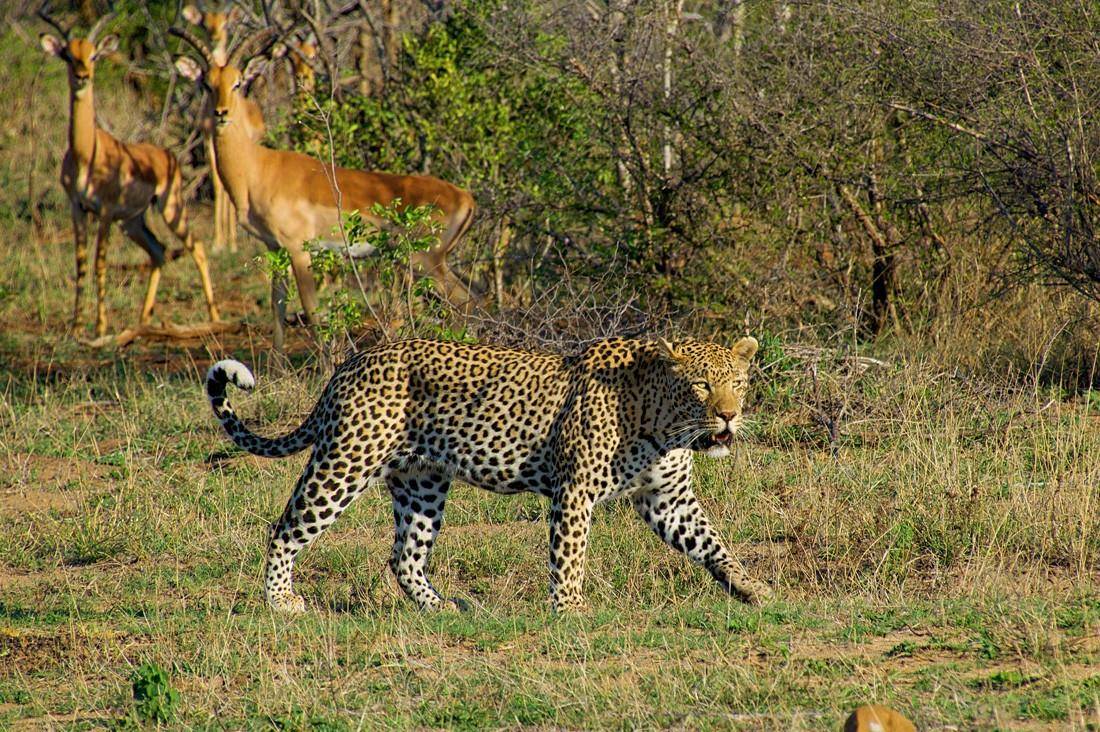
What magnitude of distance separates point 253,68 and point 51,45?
285 centimetres

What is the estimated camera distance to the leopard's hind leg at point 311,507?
23.7ft

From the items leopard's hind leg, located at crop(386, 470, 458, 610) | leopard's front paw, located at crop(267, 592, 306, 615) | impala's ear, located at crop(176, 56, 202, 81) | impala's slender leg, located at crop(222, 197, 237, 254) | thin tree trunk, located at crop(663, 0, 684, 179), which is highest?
thin tree trunk, located at crop(663, 0, 684, 179)

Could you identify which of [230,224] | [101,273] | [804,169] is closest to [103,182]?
[101,273]

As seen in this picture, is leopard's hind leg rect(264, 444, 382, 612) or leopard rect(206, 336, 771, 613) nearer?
leopard rect(206, 336, 771, 613)

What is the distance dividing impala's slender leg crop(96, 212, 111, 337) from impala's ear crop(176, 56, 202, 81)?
7.17 ft

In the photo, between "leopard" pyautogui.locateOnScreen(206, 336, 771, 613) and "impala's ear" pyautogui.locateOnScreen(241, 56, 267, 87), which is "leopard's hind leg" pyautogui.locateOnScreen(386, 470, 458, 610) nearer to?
"leopard" pyautogui.locateOnScreen(206, 336, 771, 613)

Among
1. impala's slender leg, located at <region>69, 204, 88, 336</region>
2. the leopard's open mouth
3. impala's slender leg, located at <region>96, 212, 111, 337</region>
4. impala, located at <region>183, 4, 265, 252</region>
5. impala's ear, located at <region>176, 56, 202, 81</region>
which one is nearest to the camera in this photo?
the leopard's open mouth

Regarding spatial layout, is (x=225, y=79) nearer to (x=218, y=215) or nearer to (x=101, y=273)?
(x=101, y=273)

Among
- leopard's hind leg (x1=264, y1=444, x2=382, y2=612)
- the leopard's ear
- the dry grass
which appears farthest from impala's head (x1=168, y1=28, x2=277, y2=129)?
the leopard's ear

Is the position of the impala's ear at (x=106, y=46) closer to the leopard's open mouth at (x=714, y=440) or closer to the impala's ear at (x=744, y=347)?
the impala's ear at (x=744, y=347)

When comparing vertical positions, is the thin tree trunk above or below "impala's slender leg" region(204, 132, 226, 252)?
above

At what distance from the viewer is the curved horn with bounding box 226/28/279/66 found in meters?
14.2

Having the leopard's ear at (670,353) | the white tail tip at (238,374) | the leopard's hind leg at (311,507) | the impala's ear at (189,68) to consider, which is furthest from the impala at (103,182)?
the leopard's ear at (670,353)

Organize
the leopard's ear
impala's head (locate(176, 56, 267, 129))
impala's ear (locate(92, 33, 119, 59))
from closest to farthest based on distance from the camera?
1. the leopard's ear
2. impala's head (locate(176, 56, 267, 129))
3. impala's ear (locate(92, 33, 119, 59))
